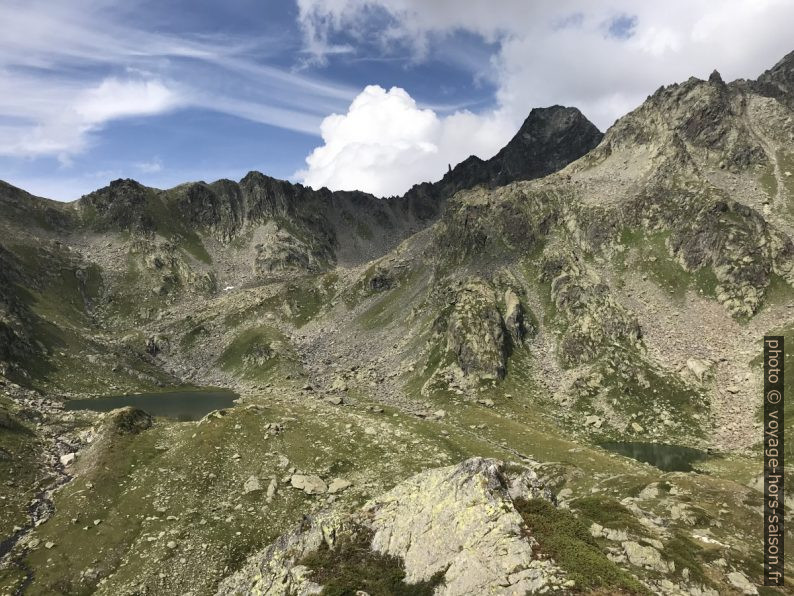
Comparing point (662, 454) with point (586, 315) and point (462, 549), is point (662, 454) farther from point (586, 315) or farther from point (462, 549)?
point (462, 549)

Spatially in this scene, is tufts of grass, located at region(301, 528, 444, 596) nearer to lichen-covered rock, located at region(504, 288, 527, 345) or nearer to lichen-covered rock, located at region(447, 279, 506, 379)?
lichen-covered rock, located at region(447, 279, 506, 379)

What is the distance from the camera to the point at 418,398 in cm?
11325

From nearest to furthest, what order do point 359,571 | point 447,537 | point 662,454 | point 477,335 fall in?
1. point 447,537
2. point 359,571
3. point 662,454
4. point 477,335

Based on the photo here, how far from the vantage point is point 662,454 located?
84.6 meters

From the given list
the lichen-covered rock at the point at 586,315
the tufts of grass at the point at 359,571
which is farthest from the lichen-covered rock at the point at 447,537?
the lichen-covered rock at the point at 586,315

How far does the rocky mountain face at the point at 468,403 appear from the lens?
26906mm

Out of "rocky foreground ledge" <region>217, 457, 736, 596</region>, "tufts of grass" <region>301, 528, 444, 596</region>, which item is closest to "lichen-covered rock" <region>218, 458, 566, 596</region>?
"rocky foreground ledge" <region>217, 457, 736, 596</region>

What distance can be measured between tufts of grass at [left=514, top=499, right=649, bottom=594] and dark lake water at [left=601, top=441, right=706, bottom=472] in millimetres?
65085

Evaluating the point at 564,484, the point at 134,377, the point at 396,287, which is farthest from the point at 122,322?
the point at 564,484

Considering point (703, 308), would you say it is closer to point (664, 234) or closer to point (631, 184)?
point (664, 234)

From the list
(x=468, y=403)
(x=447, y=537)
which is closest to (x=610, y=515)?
(x=447, y=537)

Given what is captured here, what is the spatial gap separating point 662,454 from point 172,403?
111 m

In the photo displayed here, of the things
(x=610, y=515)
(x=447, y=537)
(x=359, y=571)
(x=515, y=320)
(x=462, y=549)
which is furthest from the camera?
(x=515, y=320)

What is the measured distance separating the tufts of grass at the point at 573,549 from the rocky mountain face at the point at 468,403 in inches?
5.0
